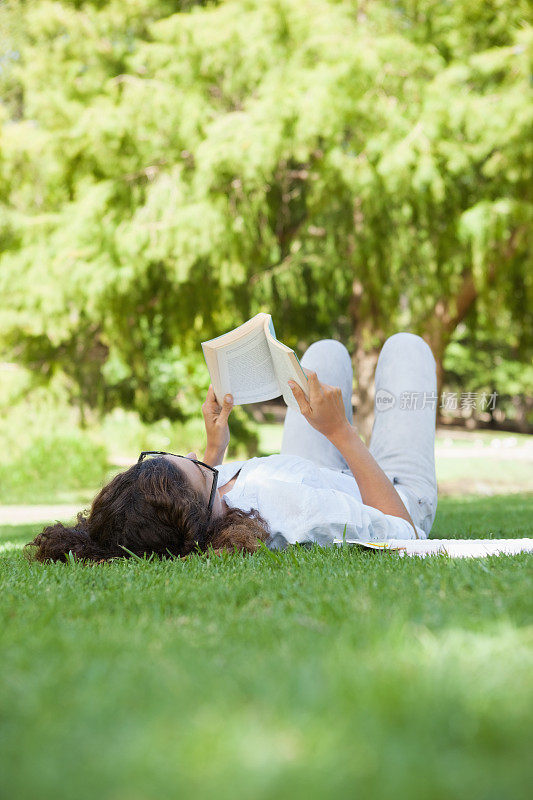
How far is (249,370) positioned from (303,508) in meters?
0.69

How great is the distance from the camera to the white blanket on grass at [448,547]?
2676mm

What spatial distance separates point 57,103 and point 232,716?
1066 centimetres

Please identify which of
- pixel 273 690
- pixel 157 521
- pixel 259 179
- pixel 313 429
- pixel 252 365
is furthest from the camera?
pixel 259 179

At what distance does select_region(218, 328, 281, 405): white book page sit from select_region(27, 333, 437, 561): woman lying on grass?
14 centimetres

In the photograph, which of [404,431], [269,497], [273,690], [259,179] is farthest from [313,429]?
[259,179]

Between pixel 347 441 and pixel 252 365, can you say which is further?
pixel 252 365

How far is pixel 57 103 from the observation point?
34.4 feet

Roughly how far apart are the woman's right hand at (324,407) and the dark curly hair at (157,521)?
434 mm

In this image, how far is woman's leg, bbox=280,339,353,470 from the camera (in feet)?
12.4

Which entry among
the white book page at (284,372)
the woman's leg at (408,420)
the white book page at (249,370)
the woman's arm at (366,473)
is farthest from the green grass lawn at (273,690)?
the woman's leg at (408,420)

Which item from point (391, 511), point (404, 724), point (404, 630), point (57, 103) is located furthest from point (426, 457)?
point (57, 103)

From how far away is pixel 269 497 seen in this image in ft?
9.66

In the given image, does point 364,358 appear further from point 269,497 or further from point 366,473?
point 269,497

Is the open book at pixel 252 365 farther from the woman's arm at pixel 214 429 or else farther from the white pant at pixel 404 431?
the white pant at pixel 404 431
